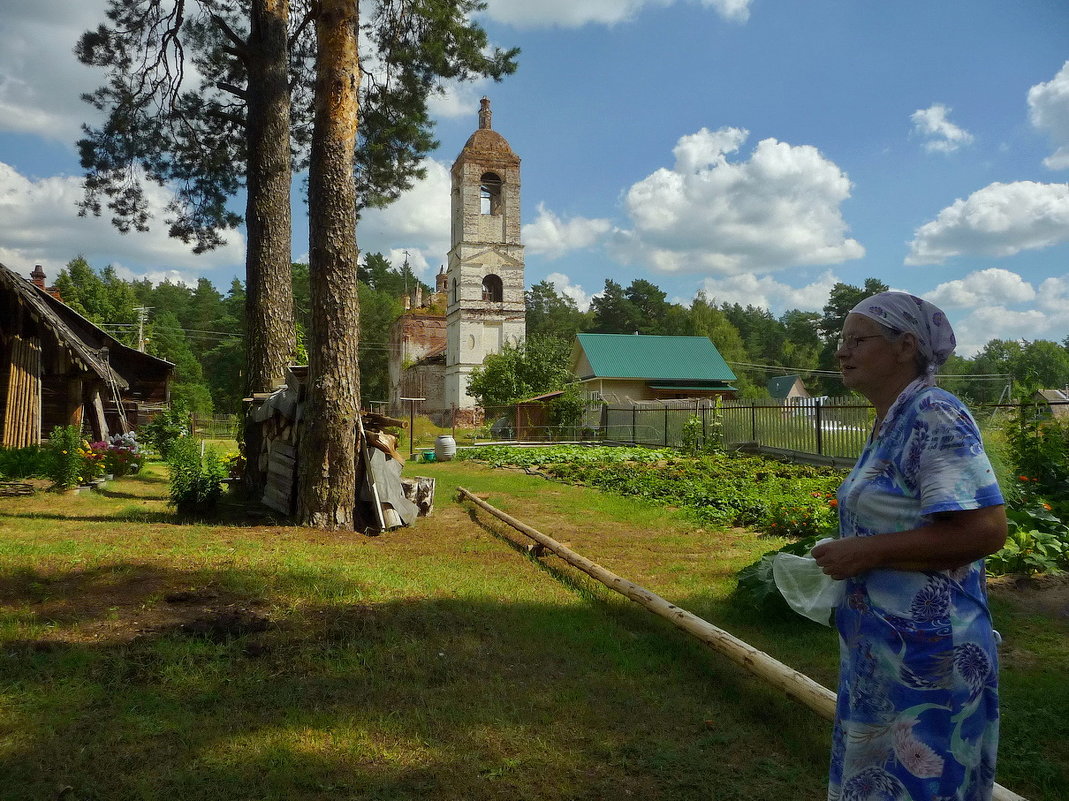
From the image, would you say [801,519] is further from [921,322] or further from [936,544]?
[936,544]

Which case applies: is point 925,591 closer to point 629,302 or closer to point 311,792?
point 311,792

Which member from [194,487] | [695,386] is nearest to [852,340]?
[194,487]

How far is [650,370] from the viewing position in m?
43.2

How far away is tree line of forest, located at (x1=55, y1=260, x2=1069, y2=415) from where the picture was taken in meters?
50.1

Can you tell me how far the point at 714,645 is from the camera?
13.9 feet

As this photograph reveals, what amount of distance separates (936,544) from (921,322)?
0.62m

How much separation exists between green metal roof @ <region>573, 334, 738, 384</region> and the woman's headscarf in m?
40.3

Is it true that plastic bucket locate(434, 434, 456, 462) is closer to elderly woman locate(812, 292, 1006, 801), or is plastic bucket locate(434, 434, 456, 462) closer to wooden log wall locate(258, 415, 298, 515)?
wooden log wall locate(258, 415, 298, 515)

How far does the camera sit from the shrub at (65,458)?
11094mm

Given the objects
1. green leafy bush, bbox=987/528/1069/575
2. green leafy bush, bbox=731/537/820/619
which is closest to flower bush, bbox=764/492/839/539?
green leafy bush, bbox=987/528/1069/575

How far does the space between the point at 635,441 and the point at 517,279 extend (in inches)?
751


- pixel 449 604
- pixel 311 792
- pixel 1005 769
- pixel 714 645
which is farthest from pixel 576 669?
pixel 1005 769

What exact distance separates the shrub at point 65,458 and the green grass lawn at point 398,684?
4792 millimetres

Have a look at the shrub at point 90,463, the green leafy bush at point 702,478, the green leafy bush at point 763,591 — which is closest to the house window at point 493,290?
the green leafy bush at point 702,478
